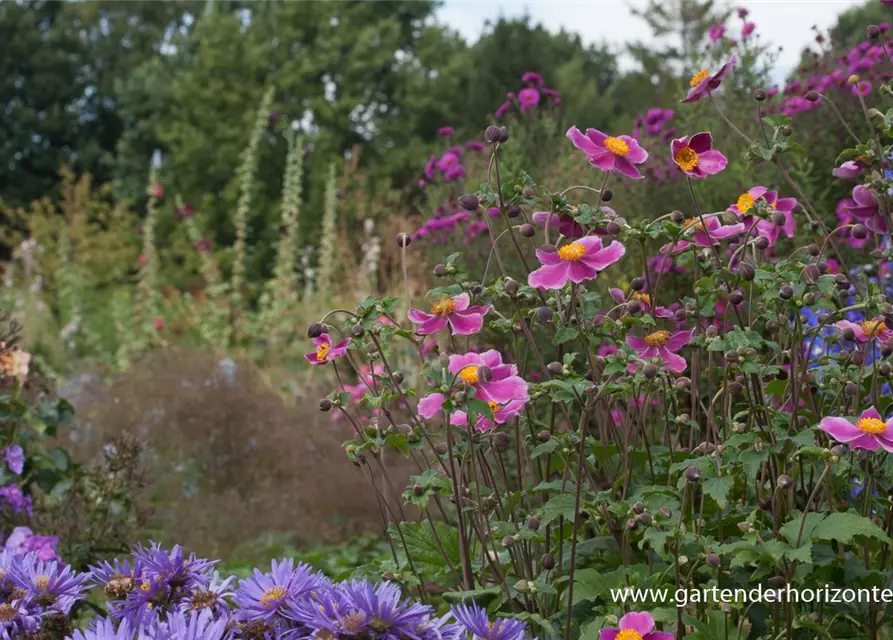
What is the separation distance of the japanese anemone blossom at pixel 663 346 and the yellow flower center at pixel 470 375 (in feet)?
1.06

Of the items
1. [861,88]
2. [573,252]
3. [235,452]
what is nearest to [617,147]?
[573,252]

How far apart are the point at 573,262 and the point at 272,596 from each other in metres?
0.70

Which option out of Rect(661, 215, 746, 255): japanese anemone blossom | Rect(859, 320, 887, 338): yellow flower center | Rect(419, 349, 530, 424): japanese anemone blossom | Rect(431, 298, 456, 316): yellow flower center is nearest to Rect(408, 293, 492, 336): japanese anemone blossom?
Rect(431, 298, 456, 316): yellow flower center

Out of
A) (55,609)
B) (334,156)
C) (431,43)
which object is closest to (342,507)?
(55,609)

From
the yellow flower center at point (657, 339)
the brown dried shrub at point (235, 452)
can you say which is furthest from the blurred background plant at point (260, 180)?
the yellow flower center at point (657, 339)

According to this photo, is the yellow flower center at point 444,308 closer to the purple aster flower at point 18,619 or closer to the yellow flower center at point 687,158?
the yellow flower center at point 687,158

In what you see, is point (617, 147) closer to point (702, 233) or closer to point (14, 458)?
point (702, 233)

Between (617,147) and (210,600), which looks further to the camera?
(617,147)

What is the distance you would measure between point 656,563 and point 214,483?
341 centimetres

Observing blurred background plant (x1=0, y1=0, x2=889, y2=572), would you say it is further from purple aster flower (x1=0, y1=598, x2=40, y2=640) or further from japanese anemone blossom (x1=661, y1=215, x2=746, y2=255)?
purple aster flower (x1=0, y1=598, x2=40, y2=640)

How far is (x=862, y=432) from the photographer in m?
1.39

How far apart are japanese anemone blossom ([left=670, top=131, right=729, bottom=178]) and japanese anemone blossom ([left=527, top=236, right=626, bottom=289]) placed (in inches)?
8.5

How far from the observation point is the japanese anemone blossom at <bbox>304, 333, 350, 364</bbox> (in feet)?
5.40

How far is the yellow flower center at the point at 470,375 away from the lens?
4.65 feet
